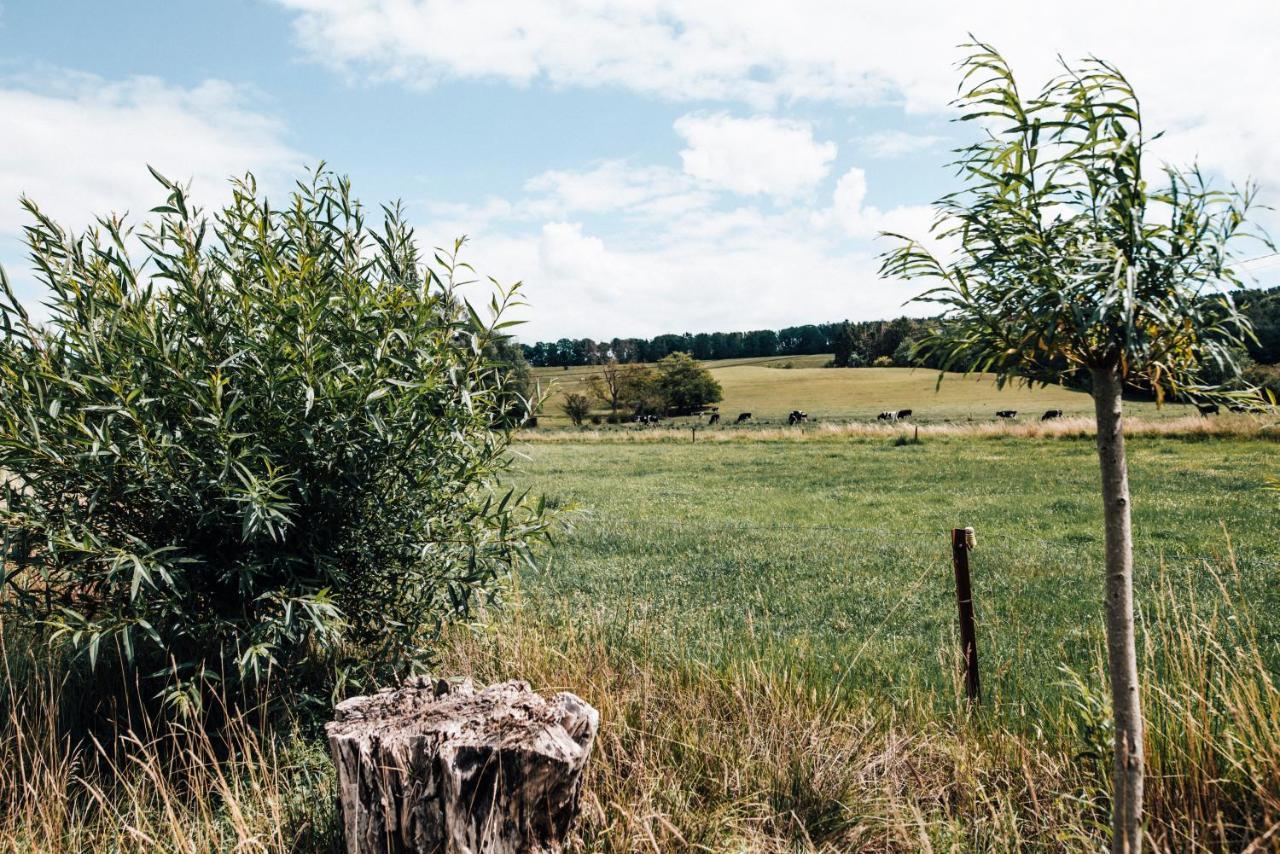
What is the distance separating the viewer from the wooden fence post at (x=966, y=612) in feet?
15.4

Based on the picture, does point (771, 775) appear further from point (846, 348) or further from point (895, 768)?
point (846, 348)

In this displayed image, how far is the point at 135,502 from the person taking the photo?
4.07m

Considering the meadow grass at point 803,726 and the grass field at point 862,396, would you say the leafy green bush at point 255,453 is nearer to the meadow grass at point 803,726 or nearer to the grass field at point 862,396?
the meadow grass at point 803,726

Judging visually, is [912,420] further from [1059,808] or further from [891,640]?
[1059,808]

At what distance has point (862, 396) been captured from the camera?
79625 mm

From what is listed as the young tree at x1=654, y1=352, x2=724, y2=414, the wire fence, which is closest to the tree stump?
the wire fence

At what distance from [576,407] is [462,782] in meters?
78.0

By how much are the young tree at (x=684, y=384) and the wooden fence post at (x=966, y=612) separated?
261ft

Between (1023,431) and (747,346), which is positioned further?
(747,346)

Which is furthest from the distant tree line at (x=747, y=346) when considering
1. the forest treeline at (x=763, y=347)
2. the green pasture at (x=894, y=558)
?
the green pasture at (x=894, y=558)

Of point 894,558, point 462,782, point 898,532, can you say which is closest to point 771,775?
point 462,782

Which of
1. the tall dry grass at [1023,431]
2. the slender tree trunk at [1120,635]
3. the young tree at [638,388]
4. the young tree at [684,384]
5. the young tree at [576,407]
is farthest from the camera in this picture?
the young tree at [684,384]

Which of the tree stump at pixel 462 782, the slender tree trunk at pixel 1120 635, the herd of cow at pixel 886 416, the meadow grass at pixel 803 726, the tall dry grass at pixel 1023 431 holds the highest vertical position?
the slender tree trunk at pixel 1120 635

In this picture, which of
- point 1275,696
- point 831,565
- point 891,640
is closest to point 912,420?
point 831,565
